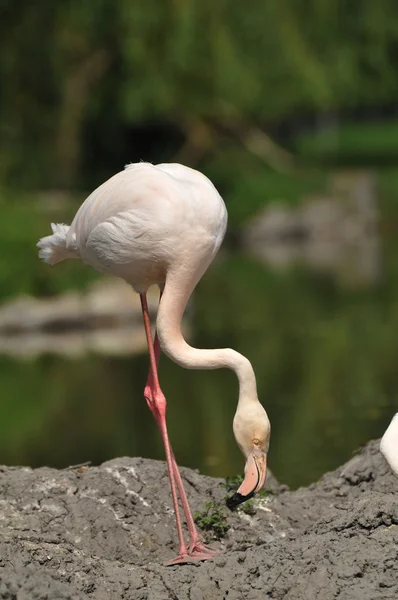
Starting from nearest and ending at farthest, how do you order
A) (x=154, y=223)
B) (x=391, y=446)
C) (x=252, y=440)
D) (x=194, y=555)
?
(x=391, y=446), (x=252, y=440), (x=194, y=555), (x=154, y=223)

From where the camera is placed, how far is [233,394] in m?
11.8

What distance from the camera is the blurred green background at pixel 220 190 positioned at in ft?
34.5

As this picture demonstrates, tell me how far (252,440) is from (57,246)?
1.82 metres

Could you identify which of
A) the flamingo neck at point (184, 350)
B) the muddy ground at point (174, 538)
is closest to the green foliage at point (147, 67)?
the muddy ground at point (174, 538)

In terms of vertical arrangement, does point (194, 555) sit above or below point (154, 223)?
below

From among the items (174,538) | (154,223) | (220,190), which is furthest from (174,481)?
(220,190)

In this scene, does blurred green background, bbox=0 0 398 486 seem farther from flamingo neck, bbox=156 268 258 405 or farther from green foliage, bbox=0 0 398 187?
flamingo neck, bbox=156 268 258 405

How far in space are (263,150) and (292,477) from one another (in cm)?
2272

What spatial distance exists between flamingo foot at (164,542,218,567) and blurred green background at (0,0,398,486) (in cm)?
204

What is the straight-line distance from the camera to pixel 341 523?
5977 mm

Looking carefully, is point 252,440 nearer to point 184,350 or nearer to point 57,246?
point 184,350

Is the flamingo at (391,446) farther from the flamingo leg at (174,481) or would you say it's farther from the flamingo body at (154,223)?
the flamingo body at (154,223)

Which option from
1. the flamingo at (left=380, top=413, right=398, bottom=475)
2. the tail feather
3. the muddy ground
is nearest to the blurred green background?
the muddy ground

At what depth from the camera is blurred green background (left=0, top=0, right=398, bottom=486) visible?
34.5 feet
